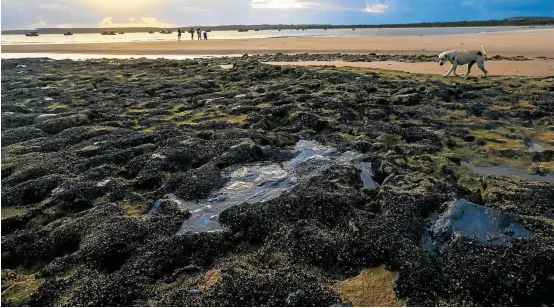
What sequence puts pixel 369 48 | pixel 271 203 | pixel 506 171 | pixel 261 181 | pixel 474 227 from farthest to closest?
pixel 369 48 → pixel 506 171 → pixel 261 181 → pixel 271 203 → pixel 474 227

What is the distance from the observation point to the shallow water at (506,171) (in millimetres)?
6746

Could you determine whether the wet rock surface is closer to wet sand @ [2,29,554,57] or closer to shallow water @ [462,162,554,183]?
shallow water @ [462,162,554,183]

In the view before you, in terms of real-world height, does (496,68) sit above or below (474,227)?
above

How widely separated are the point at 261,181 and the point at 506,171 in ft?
15.2

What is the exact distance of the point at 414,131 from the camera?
9117mm

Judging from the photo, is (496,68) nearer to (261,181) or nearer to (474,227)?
(261,181)

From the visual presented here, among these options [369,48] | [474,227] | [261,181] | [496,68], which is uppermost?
[369,48]

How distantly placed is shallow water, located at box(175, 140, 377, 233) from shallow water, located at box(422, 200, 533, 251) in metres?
1.59

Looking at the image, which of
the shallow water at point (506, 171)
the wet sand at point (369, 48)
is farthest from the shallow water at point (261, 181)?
the wet sand at point (369, 48)

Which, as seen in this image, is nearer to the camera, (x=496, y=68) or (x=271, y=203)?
(x=271, y=203)

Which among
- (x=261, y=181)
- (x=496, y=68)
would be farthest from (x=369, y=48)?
(x=261, y=181)

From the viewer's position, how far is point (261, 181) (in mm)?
6551

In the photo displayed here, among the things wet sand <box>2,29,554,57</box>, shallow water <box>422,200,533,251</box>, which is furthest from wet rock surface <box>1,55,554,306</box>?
wet sand <box>2,29,554,57</box>

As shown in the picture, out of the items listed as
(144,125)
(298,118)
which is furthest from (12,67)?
(298,118)
